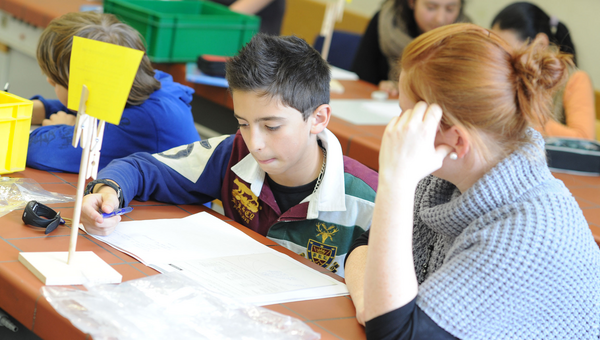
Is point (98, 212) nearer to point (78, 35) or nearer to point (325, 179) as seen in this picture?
point (325, 179)

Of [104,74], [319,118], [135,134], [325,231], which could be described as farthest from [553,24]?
[104,74]

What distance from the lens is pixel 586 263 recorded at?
918 mm

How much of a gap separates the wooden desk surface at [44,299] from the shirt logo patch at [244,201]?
24 cm

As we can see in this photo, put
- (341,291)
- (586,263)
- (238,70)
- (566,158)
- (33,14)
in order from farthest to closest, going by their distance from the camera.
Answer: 1. (33,14)
2. (566,158)
3. (238,70)
4. (341,291)
5. (586,263)

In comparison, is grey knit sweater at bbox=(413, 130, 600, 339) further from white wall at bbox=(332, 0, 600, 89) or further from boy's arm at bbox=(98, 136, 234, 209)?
A: white wall at bbox=(332, 0, 600, 89)

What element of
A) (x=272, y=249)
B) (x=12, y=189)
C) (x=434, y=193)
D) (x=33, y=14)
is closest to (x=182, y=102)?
(x=12, y=189)

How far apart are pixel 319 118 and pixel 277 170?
19 cm

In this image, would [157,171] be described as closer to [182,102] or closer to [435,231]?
[182,102]

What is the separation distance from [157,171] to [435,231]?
70 centimetres

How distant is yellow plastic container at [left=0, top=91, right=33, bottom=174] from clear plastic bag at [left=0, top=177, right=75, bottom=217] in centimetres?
5

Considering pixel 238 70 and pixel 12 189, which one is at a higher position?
pixel 238 70

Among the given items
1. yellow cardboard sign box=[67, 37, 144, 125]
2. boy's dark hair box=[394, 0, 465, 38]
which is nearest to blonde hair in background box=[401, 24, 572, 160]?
yellow cardboard sign box=[67, 37, 144, 125]

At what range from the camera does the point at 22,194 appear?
51.1 inches

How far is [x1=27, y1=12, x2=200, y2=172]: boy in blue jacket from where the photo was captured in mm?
1627
